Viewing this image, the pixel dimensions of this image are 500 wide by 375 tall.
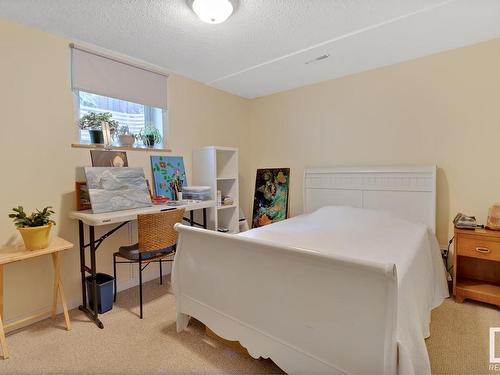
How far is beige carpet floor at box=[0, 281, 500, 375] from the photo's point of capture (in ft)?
5.25

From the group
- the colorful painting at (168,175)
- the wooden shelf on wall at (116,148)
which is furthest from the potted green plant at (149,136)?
the colorful painting at (168,175)

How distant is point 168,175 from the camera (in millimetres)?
3008

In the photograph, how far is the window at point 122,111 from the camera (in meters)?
2.47

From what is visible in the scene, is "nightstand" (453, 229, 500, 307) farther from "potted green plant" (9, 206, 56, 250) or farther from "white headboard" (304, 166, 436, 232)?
"potted green plant" (9, 206, 56, 250)

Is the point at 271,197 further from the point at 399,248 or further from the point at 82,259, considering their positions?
the point at 82,259

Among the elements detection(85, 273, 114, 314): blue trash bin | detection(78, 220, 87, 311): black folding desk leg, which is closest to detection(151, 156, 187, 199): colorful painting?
detection(78, 220, 87, 311): black folding desk leg

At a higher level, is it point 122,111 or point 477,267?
point 122,111

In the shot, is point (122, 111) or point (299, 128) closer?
point (122, 111)

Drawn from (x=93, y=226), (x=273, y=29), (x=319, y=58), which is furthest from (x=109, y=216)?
(x=319, y=58)

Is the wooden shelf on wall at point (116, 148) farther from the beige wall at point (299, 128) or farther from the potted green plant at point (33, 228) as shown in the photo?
the potted green plant at point (33, 228)

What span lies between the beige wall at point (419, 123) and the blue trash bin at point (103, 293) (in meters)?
2.33

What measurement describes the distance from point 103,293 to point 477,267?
336 centimetres

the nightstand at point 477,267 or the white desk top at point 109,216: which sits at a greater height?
the white desk top at point 109,216

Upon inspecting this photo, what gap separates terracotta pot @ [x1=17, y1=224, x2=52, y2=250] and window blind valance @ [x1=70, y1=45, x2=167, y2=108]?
1.22 meters
